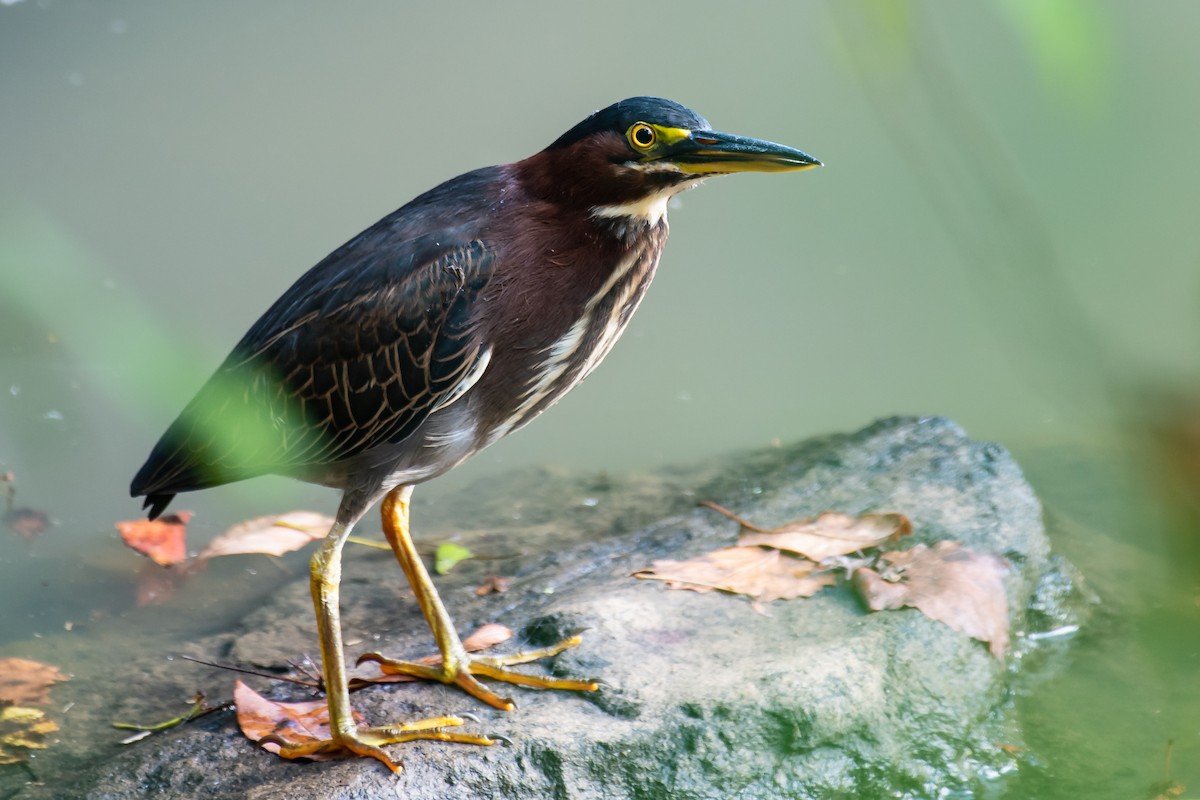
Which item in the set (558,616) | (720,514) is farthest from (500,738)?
(720,514)

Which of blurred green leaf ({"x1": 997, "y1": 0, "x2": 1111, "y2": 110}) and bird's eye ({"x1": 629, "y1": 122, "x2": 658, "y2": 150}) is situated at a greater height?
bird's eye ({"x1": 629, "y1": 122, "x2": 658, "y2": 150})

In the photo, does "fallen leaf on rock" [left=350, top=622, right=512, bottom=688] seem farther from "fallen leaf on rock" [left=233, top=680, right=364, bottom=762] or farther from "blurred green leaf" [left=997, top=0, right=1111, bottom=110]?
"blurred green leaf" [left=997, top=0, right=1111, bottom=110]

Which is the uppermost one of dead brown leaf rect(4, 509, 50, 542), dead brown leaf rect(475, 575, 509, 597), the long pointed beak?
the long pointed beak

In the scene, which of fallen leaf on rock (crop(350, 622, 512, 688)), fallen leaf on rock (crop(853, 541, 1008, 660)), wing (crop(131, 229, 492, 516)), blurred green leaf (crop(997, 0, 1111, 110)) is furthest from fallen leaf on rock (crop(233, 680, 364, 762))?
blurred green leaf (crop(997, 0, 1111, 110))

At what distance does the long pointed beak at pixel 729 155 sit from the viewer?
8.99 feet

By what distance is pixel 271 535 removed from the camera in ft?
14.5

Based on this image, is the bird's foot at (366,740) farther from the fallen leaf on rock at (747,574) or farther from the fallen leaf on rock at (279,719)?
the fallen leaf on rock at (747,574)

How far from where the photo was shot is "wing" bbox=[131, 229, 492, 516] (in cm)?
289

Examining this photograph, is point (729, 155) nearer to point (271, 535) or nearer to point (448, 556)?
point (448, 556)

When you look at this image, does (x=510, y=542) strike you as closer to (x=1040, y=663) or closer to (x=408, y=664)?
(x=408, y=664)

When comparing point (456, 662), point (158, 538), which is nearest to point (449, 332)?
point (456, 662)

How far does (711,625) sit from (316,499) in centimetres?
256

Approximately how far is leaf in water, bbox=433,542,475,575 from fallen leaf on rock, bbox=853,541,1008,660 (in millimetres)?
1581

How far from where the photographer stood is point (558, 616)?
3.34 m
